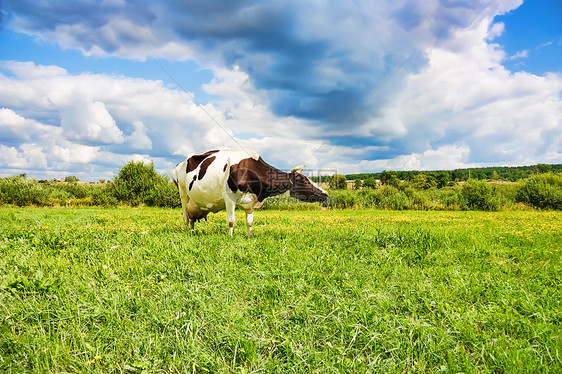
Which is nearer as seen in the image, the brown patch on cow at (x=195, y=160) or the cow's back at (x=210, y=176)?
the cow's back at (x=210, y=176)

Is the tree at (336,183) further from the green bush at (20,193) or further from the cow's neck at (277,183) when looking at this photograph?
the green bush at (20,193)

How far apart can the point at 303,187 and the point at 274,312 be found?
5.74 metres

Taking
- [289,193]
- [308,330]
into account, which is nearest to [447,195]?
[289,193]

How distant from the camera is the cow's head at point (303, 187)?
893 centimetres

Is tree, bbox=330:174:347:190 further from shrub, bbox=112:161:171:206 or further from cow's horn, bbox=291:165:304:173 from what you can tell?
shrub, bbox=112:161:171:206

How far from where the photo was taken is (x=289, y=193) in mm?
9234

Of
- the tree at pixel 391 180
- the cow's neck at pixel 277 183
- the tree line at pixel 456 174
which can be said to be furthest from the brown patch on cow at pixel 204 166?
the tree line at pixel 456 174

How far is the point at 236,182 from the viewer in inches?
322

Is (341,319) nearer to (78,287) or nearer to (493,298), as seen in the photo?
(493,298)

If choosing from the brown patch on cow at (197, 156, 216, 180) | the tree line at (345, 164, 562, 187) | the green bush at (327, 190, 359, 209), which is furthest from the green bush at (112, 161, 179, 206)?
the tree line at (345, 164, 562, 187)

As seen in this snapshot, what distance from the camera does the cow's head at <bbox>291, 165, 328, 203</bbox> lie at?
8.93 meters


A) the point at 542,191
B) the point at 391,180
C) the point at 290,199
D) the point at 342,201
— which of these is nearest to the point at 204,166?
the point at 290,199

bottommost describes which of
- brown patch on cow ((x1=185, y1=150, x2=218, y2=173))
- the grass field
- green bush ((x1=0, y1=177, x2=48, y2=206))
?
the grass field

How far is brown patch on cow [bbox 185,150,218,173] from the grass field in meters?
3.60
